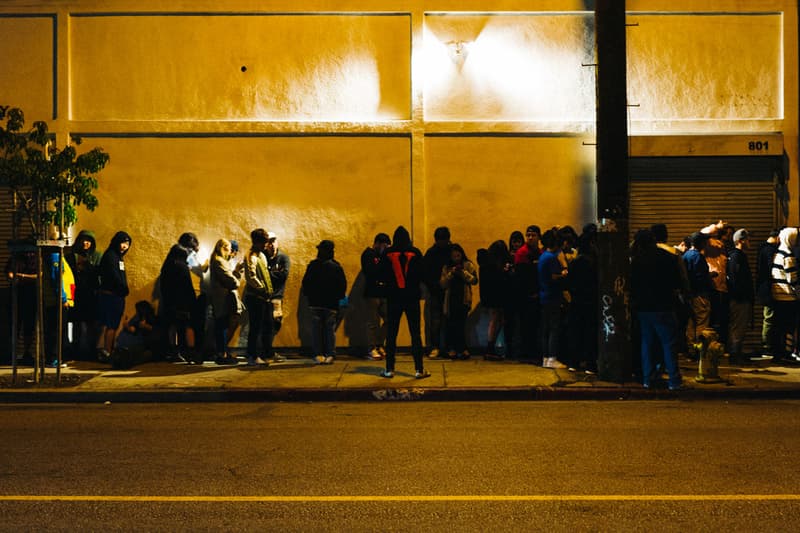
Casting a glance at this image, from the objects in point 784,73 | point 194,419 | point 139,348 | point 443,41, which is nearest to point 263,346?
point 139,348

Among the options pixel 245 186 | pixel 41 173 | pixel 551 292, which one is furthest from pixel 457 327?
pixel 41 173

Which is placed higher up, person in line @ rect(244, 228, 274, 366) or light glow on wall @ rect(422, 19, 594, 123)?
light glow on wall @ rect(422, 19, 594, 123)

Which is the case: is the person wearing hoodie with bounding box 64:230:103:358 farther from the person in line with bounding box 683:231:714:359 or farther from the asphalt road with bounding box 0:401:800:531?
the person in line with bounding box 683:231:714:359

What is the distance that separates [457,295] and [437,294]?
369 millimetres

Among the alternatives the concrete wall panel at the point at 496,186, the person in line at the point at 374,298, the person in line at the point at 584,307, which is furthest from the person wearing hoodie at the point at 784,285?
the person in line at the point at 374,298

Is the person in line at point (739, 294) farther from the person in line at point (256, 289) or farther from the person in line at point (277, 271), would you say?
the person in line at point (256, 289)

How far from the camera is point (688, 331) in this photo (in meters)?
15.3

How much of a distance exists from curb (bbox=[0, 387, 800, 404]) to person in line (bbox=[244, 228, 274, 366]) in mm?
2126

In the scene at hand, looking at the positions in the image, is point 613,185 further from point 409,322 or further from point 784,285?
point 784,285

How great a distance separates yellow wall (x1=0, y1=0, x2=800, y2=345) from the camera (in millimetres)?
15594

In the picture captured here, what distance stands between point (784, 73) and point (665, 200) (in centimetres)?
273

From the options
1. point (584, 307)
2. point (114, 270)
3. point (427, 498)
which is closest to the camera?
point (427, 498)

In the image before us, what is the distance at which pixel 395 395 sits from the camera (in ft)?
39.7

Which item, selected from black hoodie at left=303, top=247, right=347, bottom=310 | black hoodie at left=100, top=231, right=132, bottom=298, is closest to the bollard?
black hoodie at left=303, top=247, right=347, bottom=310
